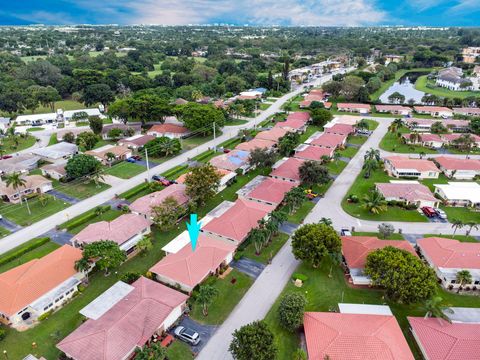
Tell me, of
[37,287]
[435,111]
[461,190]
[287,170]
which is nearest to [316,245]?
[287,170]

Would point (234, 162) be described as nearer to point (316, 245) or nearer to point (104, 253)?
point (316, 245)

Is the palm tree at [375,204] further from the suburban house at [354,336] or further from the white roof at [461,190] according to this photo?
the suburban house at [354,336]

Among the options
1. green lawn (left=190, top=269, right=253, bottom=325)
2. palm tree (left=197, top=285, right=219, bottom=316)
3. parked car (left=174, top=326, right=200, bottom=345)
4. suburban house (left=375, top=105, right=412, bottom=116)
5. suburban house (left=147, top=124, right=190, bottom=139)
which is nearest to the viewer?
parked car (left=174, top=326, right=200, bottom=345)

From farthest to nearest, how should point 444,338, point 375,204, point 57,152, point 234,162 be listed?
point 57,152, point 234,162, point 375,204, point 444,338

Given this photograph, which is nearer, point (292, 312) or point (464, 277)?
point (292, 312)

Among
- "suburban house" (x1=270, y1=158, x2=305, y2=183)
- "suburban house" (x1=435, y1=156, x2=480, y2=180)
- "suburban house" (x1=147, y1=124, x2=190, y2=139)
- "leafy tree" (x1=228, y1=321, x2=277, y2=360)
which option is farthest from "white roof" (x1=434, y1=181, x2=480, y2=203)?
"suburban house" (x1=147, y1=124, x2=190, y2=139)

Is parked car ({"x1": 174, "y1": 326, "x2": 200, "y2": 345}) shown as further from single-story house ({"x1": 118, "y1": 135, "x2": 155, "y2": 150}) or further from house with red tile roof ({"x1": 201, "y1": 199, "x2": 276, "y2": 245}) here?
single-story house ({"x1": 118, "y1": 135, "x2": 155, "y2": 150})

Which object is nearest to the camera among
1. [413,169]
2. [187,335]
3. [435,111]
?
[187,335]
